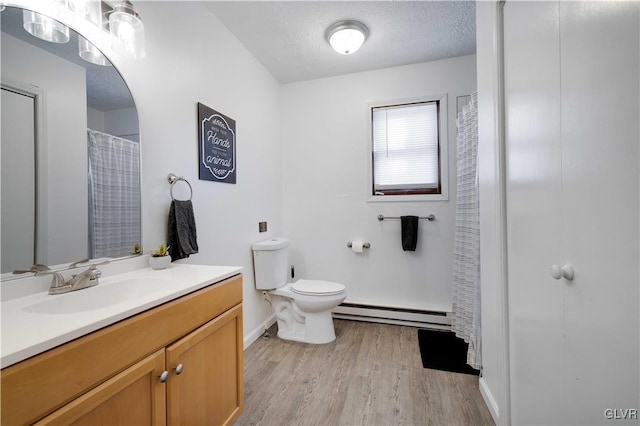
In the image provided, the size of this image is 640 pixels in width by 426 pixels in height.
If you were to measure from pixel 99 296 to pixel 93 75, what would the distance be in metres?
0.94

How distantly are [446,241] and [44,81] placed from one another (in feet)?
9.09

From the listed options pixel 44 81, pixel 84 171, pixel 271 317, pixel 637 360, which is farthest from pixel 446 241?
pixel 44 81

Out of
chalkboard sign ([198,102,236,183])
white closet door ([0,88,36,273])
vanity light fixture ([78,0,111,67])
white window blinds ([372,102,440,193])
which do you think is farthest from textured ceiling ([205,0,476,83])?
white closet door ([0,88,36,273])

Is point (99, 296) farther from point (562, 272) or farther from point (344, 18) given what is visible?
point (344, 18)

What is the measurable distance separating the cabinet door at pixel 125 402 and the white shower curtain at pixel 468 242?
5.64 ft

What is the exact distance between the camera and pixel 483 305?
1518 mm

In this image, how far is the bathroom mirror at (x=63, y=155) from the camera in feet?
3.04

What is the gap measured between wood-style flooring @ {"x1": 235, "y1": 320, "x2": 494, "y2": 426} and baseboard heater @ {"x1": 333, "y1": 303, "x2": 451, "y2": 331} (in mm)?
301

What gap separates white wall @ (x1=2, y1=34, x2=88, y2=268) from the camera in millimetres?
969

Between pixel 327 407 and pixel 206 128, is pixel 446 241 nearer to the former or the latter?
pixel 327 407

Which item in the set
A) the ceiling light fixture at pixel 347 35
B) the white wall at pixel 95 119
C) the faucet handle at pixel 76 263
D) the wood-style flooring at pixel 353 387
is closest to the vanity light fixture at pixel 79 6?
the white wall at pixel 95 119

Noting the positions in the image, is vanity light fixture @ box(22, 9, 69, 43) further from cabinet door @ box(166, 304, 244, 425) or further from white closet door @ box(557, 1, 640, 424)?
white closet door @ box(557, 1, 640, 424)

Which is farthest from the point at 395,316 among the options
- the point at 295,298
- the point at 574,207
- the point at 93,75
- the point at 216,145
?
the point at 93,75

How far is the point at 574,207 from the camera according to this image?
788 millimetres
